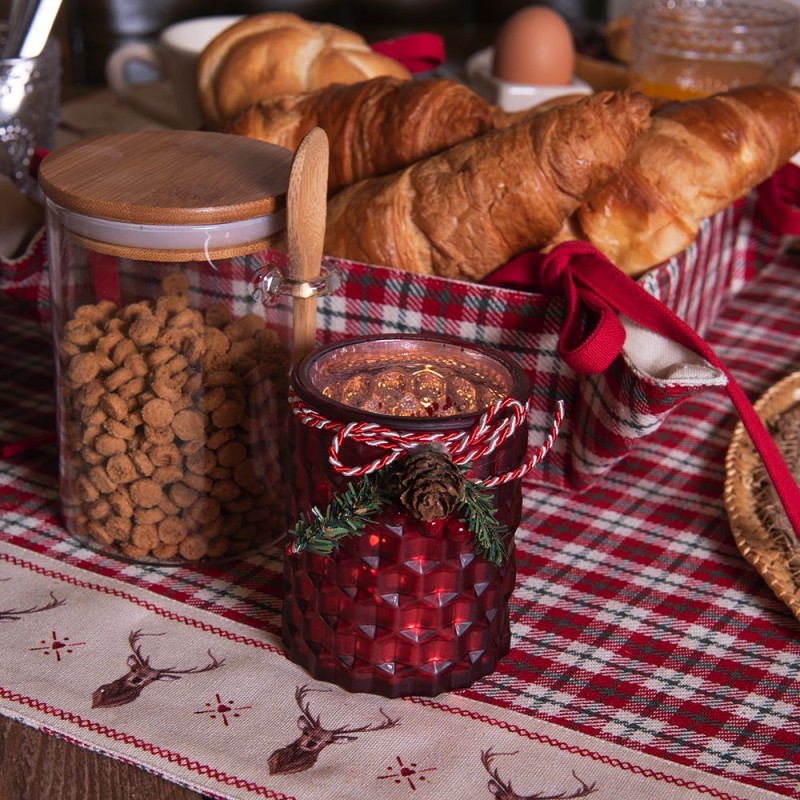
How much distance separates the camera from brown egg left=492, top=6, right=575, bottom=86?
1.13 metres

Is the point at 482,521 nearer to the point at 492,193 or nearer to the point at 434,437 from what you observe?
the point at 434,437

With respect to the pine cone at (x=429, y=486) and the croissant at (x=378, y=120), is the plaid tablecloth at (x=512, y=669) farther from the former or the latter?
the croissant at (x=378, y=120)

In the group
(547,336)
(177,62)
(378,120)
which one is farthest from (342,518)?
(177,62)

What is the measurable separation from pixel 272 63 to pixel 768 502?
54 centimetres

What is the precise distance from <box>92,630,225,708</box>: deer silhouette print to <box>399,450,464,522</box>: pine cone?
16 centimetres

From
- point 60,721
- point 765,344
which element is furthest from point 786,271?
point 60,721

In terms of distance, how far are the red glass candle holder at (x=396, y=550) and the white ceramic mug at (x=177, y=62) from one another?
55cm

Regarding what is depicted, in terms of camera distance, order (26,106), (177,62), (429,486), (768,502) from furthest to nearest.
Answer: (177,62), (26,106), (768,502), (429,486)

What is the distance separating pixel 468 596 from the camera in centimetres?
55

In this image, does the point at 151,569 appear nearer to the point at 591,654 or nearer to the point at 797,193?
the point at 591,654

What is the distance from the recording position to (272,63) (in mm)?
945

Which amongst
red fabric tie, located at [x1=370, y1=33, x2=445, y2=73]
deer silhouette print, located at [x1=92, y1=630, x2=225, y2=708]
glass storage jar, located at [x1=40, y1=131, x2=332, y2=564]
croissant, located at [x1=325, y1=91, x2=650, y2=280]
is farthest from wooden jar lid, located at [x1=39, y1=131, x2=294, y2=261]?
red fabric tie, located at [x1=370, y1=33, x2=445, y2=73]

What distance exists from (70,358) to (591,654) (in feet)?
1.10

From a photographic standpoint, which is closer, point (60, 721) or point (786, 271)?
point (60, 721)
